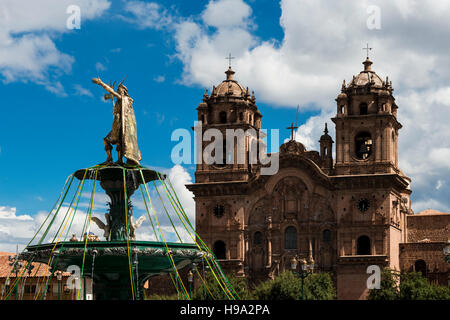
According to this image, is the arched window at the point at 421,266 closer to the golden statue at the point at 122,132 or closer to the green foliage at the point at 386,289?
the green foliage at the point at 386,289

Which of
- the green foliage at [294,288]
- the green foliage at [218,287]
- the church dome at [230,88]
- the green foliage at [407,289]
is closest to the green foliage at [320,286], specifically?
the green foliage at [294,288]

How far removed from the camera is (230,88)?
82.6 meters

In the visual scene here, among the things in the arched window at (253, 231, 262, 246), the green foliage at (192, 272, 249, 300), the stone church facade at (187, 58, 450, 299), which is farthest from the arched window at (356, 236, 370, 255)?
the green foliage at (192, 272, 249, 300)

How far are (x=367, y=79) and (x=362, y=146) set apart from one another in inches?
222

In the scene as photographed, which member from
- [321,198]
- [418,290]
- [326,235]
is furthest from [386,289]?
[321,198]

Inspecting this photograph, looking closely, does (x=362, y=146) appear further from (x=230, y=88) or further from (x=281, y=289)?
(x=281, y=289)

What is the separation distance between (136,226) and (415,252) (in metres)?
46.0

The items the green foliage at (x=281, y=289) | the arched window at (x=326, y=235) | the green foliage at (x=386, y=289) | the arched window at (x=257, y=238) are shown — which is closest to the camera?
the green foliage at (x=386, y=289)

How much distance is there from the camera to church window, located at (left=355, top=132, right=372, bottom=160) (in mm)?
77562

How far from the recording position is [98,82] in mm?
34312

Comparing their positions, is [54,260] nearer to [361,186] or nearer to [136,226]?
[136,226]

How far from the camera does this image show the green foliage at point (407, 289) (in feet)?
211

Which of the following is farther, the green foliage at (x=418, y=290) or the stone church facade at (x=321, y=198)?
the stone church facade at (x=321, y=198)

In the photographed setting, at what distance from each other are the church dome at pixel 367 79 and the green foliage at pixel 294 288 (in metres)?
16.5
